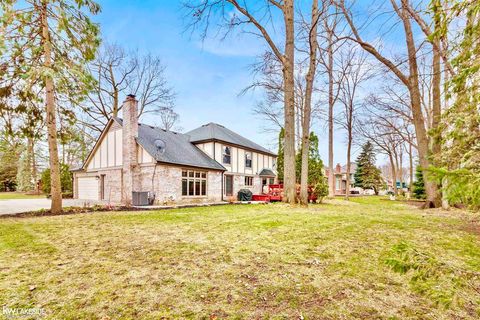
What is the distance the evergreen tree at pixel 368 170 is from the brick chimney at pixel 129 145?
33.4 metres

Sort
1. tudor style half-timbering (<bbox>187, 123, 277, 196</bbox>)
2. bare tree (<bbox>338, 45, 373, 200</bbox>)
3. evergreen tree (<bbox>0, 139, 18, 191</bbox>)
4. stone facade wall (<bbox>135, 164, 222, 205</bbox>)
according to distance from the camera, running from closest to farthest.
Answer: stone facade wall (<bbox>135, 164, 222, 205</bbox>)
tudor style half-timbering (<bbox>187, 123, 277, 196</bbox>)
bare tree (<bbox>338, 45, 373, 200</bbox>)
evergreen tree (<bbox>0, 139, 18, 191</bbox>)

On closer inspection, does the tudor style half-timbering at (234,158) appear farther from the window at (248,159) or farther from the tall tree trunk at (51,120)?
the tall tree trunk at (51,120)

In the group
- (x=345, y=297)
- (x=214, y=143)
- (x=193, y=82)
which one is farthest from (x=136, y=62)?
(x=345, y=297)

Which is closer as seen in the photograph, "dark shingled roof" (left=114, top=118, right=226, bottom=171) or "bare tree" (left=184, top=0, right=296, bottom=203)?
"bare tree" (left=184, top=0, right=296, bottom=203)

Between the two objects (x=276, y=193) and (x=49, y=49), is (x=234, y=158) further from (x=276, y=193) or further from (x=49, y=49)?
(x=49, y=49)

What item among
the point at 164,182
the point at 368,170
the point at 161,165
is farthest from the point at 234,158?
the point at 368,170

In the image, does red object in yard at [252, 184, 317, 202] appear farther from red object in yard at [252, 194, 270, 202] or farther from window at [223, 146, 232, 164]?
window at [223, 146, 232, 164]

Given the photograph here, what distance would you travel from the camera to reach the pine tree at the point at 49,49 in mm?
9625

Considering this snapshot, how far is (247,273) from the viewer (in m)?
3.53

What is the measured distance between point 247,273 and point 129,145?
13.2 metres

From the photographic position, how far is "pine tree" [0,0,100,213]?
9625 mm

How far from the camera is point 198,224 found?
287 inches

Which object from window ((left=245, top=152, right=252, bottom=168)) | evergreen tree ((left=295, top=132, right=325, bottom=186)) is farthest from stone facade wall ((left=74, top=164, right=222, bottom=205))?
evergreen tree ((left=295, top=132, right=325, bottom=186))

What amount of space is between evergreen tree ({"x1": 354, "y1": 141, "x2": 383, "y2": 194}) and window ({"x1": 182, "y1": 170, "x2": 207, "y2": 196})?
29.1 m
